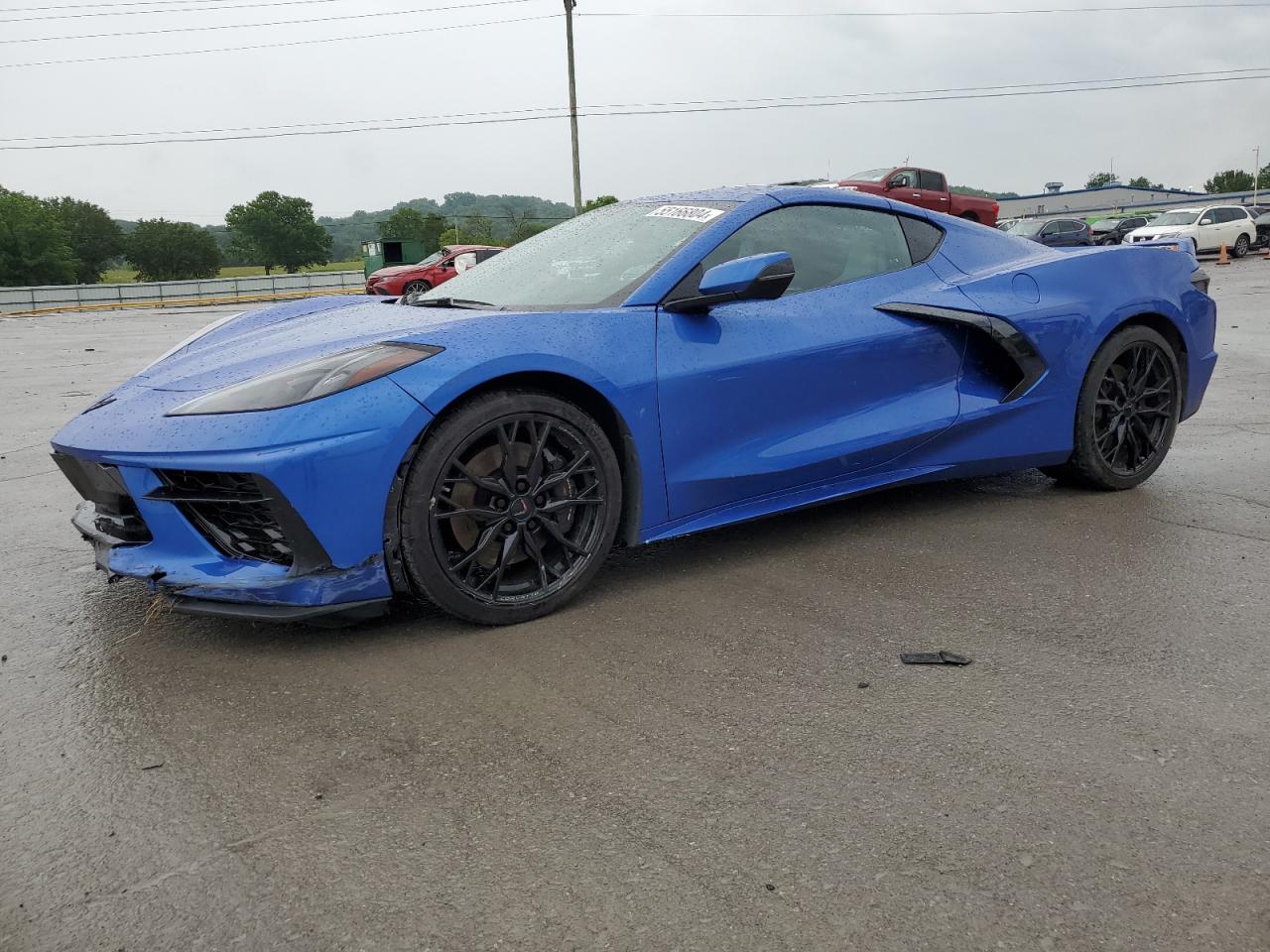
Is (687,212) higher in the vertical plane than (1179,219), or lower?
lower

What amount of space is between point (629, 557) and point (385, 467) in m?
1.28

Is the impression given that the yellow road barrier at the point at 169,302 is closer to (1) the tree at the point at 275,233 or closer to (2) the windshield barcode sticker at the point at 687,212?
(2) the windshield barcode sticker at the point at 687,212

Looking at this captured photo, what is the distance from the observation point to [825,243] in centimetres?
396

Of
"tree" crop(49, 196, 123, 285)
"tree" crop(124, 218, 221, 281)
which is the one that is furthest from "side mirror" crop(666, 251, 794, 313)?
"tree" crop(49, 196, 123, 285)

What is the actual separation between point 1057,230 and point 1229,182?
10677 centimetres

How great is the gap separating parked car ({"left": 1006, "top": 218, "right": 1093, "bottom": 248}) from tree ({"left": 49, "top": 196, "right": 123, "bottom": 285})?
328 feet

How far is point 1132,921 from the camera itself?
5.64 ft

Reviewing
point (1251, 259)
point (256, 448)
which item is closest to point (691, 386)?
point (256, 448)

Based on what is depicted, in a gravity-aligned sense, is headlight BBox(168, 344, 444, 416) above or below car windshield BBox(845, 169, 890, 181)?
below

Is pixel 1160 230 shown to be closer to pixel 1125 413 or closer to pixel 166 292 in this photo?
pixel 1125 413

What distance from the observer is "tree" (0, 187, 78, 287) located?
283 ft

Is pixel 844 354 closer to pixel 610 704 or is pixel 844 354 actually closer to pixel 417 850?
pixel 610 704

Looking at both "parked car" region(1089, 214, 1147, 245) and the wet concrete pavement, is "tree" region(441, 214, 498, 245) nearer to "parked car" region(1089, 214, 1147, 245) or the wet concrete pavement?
"parked car" region(1089, 214, 1147, 245)

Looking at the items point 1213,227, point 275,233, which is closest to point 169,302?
point 1213,227
